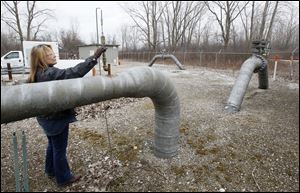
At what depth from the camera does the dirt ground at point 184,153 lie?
11.3 ft

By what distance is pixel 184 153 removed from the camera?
4242mm

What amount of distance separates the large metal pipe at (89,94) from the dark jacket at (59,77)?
8.6 inches

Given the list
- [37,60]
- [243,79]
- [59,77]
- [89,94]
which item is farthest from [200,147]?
[243,79]

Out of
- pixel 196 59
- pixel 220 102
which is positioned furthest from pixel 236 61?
pixel 220 102

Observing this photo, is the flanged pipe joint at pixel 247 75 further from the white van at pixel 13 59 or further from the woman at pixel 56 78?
the white van at pixel 13 59

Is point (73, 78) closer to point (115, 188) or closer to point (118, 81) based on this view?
point (118, 81)

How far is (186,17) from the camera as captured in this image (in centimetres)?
3959

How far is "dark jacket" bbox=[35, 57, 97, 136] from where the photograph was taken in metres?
2.84

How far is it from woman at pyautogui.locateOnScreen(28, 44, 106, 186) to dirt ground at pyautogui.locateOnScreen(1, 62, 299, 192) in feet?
1.27

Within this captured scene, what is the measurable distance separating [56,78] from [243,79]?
561 cm

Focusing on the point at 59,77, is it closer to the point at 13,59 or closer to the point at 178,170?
the point at 178,170

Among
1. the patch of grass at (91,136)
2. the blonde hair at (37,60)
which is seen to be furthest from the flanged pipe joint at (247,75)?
the blonde hair at (37,60)

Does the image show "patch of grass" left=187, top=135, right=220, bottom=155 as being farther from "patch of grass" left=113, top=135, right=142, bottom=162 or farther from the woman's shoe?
the woman's shoe

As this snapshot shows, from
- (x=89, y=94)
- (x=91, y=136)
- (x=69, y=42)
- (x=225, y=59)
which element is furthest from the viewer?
(x=69, y=42)
